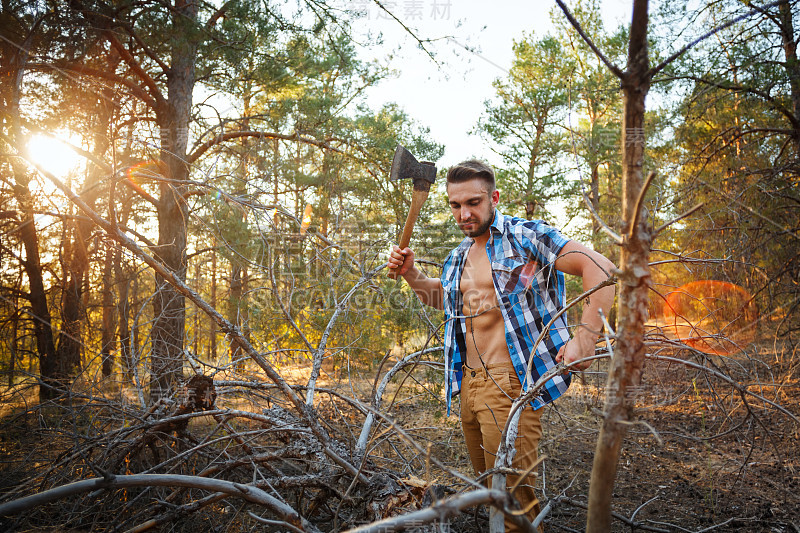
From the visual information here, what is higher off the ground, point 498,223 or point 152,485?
point 498,223

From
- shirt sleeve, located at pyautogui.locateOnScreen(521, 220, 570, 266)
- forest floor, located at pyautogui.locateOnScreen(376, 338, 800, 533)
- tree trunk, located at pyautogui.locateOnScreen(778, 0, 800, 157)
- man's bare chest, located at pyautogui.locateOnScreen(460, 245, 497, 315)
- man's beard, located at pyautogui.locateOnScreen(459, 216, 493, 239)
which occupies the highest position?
tree trunk, located at pyautogui.locateOnScreen(778, 0, 800, 157)

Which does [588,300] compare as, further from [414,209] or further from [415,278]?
[415,278]

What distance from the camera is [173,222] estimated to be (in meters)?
6.53

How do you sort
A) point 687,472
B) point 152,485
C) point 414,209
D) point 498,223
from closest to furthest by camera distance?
point 152,485, point 414,209, point 498,223, point 687,472

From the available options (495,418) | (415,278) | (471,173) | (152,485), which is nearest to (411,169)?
(471,173)

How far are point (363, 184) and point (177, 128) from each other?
2713mm

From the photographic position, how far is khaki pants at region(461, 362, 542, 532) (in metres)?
2.44

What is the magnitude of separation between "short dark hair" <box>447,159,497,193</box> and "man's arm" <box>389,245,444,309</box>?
53 cm

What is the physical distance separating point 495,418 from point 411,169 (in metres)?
1.49

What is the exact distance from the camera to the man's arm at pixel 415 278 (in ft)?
9.57

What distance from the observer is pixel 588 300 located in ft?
7.54

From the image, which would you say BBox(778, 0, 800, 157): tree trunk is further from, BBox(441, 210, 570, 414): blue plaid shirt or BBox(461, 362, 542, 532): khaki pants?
BBox(461, 362, 542, 532): khaki pants

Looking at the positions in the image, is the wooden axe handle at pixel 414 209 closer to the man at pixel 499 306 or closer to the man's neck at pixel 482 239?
the man at pixel 499 306

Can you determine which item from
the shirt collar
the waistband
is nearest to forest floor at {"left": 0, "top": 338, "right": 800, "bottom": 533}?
the waistband
